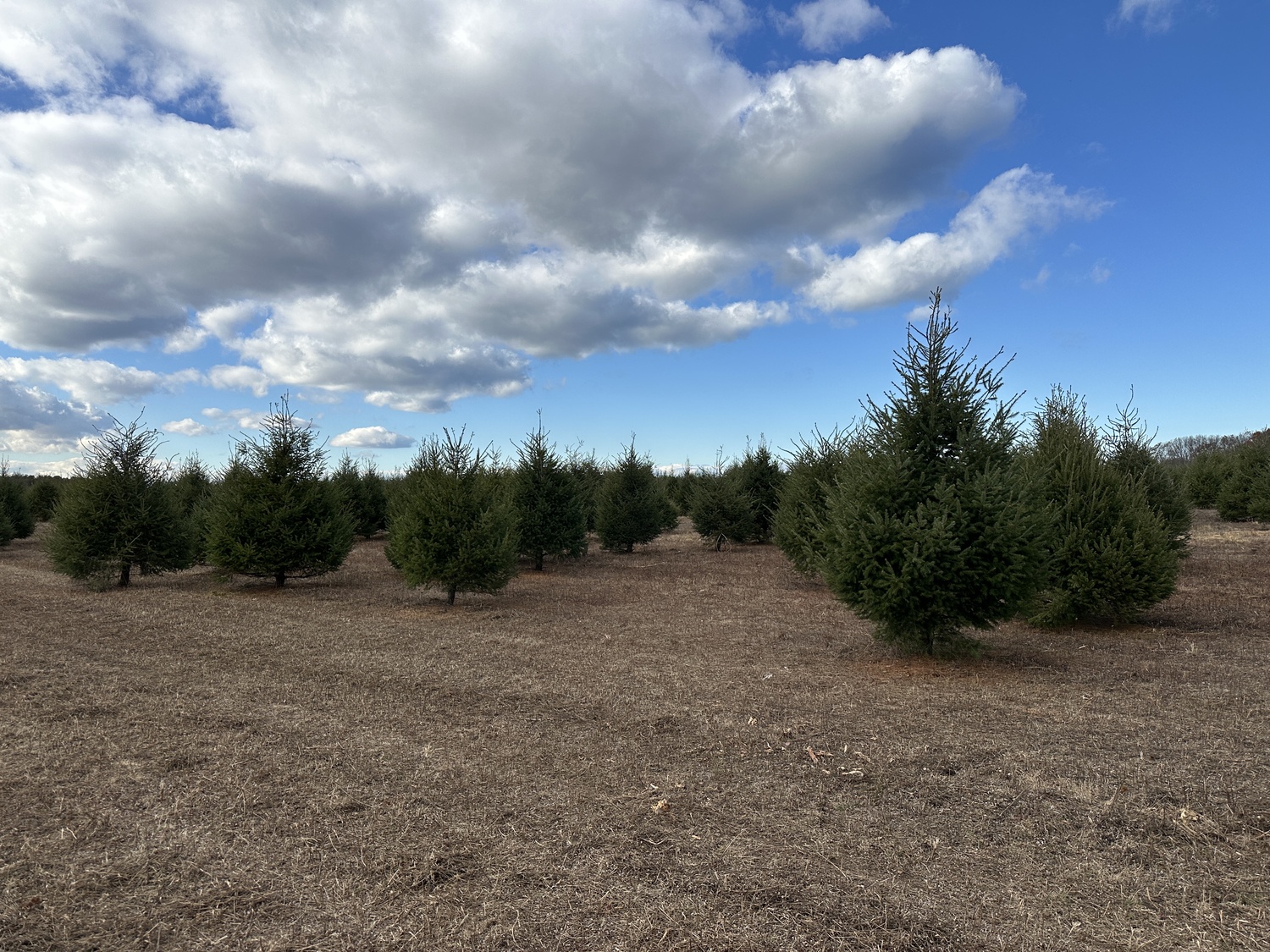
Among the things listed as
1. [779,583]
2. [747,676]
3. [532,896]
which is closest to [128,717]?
[532,896]

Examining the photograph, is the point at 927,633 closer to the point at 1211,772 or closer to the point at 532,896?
the point at 1211,772

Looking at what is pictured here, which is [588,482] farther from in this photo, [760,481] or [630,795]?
[630,795]

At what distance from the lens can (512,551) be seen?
1364 centimetres

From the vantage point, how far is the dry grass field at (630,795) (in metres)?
3.51

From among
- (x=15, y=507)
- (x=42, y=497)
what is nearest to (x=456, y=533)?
(x=15, y=507)

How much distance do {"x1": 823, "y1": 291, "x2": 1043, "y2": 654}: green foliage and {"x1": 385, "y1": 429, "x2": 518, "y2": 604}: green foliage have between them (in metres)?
6.86

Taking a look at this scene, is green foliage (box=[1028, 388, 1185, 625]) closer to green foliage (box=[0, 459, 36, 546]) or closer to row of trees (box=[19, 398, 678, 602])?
row of trees (box=[19, 398, 678, 602])

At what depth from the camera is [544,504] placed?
774 inches

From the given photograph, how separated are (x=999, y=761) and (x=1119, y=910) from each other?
213 cm

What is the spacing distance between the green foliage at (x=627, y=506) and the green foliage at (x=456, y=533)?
1030 cm

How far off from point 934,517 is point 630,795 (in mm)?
4959

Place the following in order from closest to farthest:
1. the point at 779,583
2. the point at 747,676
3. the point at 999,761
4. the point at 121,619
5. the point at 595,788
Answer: the point at 595,788, the point at 999,761, the point at 747,676, the point at 121,619, the point at 779,583

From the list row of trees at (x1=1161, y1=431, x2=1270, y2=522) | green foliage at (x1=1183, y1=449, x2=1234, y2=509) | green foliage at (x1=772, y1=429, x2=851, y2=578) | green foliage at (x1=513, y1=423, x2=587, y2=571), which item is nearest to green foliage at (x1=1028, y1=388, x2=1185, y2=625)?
green foliage at (x1=772, y1=429, x2=851, y2=578)

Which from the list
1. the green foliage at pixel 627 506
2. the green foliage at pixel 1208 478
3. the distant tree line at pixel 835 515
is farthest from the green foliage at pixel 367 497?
the green foliage at pixel 1208 478
